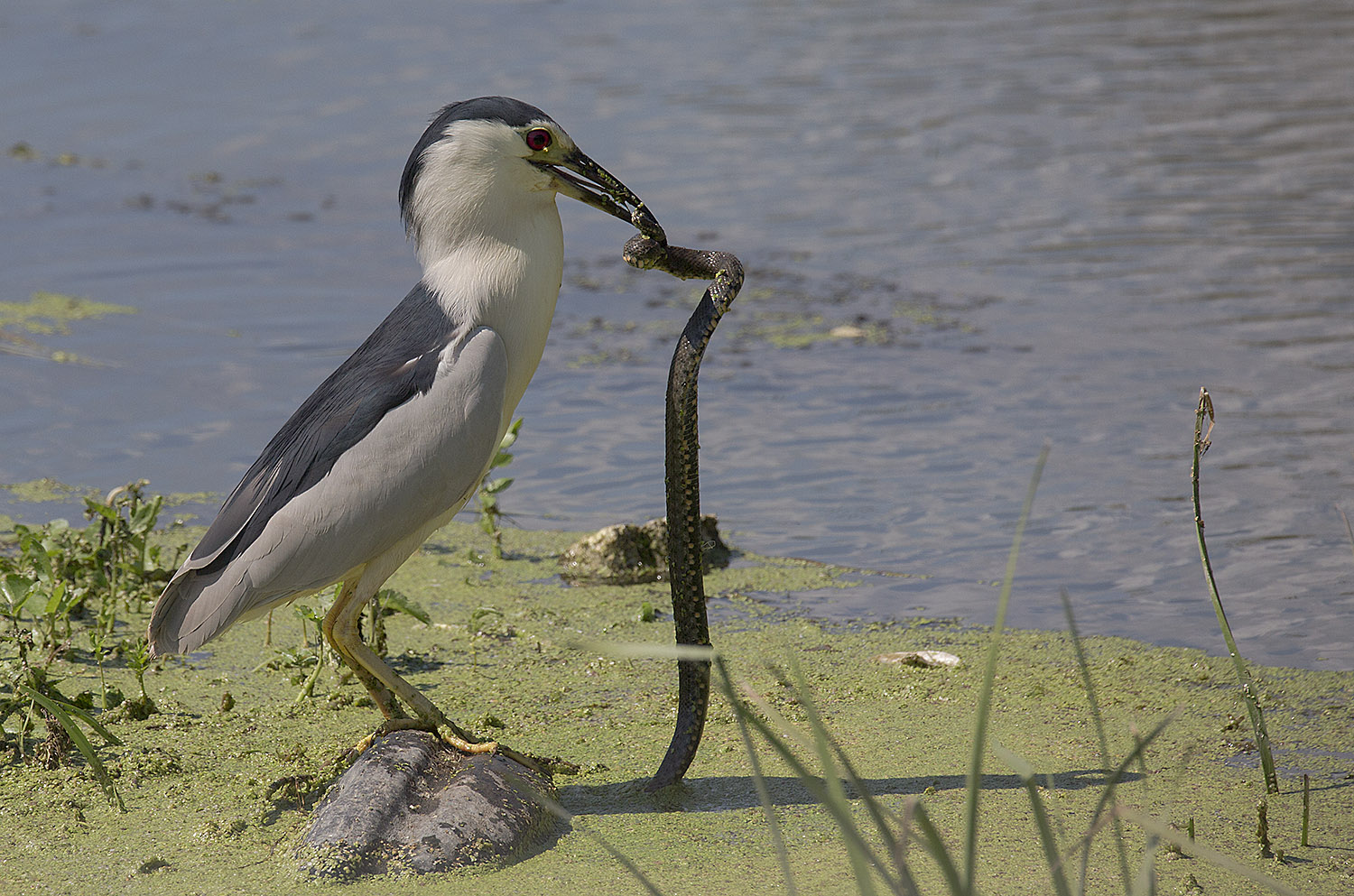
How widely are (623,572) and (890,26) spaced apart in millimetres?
11864

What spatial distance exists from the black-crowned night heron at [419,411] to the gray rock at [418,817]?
0.25 metres

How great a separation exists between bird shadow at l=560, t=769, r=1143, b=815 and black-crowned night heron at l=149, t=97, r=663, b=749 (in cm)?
38

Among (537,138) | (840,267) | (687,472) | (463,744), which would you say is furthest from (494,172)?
(840,267)

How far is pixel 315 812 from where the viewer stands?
318 centimetres

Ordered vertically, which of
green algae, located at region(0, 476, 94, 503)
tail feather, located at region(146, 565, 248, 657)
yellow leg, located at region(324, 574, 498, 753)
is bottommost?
green algae, located at region(0, 476, 94, 503)

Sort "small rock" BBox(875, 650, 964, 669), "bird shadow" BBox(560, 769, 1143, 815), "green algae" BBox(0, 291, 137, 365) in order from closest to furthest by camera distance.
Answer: "bird shadow" BBox(560, 769, 1143, 815), "small rock" BBox(875, 650, 964, 669), "green algae" BBox(0, 291, 137, 365)

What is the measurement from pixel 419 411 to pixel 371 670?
0.66m

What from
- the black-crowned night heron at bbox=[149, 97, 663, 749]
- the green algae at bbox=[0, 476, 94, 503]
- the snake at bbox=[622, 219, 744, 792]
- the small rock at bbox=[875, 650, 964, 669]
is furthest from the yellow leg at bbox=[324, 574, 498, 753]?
the green algae at bbox=[0, 476, 94, 503]

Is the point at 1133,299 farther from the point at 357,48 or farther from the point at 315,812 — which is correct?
the point at 357,48

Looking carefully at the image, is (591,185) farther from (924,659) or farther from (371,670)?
(924,659)

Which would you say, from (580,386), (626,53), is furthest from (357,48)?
(580,386)

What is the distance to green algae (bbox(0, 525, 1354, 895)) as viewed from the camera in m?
3.07

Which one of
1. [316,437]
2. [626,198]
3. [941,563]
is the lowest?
[941,563]

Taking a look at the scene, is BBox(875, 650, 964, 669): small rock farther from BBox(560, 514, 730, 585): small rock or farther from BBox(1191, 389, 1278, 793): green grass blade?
BBox(1191, 389, 1278, 793): green grass blade
